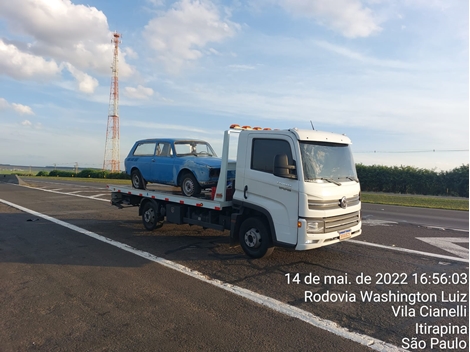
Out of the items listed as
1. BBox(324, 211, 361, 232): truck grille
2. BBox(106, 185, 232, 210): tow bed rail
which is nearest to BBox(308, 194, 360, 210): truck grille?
BBox(324, 211, 361, 232): truck grille

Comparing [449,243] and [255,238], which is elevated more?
[255,238]

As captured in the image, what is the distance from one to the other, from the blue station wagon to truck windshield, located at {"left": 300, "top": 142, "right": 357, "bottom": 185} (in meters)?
1.96

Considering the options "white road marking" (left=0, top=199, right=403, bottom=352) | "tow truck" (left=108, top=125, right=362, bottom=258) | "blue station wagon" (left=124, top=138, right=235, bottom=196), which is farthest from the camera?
"blue station wagon" (left=124, top=138, right=235, bottom=196)

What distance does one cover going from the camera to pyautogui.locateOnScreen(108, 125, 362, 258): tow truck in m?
6.14

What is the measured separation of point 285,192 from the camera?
249 inches

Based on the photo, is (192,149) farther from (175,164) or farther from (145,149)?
(145,149)

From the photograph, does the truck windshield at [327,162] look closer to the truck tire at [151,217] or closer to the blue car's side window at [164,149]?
the blue car's side window at [164,149]

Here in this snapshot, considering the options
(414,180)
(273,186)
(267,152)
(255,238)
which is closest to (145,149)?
(267,152)

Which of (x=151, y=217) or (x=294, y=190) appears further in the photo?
(x=151, y=217)

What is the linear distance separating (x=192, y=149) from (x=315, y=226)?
13.9 ft

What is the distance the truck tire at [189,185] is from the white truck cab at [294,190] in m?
1.49

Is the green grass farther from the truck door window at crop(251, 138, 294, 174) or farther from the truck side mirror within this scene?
the truck side mirror

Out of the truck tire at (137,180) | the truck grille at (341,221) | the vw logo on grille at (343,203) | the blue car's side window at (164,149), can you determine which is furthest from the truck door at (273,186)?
the truck tire at (137,180)

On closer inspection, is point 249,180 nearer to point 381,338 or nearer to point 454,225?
point 381,338
